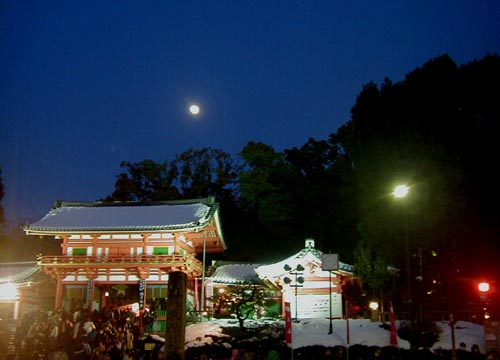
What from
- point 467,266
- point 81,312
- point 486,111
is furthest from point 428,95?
point 81,312

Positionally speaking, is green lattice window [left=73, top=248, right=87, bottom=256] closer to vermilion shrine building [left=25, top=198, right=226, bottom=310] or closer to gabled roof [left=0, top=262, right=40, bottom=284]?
vermilion shrine building [left=25, top=198, right=226, bottom=310]

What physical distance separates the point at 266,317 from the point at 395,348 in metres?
9.85

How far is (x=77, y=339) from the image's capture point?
59.5ft

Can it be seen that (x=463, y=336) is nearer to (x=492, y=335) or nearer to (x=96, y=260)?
(x=492, y=335)

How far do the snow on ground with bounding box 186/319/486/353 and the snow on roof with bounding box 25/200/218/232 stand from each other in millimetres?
11791

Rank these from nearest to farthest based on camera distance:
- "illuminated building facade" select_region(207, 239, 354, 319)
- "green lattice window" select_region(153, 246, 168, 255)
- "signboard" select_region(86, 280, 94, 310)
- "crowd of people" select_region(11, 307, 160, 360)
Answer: "crowd of people" select_region(11, 307, 160, 360) → "illuminated building facade" select_region(207, 239, 354, 319) → "signboard" select_region(86, 280, 94, 310) → "green lattice window" select_region(153, 246, 168, 255)

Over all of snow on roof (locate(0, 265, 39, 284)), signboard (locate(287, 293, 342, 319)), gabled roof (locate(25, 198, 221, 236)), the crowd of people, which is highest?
gabled roof (locate(25, 198, 221, 236))

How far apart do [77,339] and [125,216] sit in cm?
1629

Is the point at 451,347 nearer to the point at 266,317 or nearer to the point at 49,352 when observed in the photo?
the point at 266,317

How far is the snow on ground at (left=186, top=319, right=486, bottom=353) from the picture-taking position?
18250 millimetres

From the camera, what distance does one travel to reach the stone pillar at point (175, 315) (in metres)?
10.6

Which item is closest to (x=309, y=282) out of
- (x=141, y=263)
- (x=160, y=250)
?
(x=141, y=263)

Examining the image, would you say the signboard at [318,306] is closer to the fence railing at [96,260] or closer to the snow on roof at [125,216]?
the fence railing at [96,260]

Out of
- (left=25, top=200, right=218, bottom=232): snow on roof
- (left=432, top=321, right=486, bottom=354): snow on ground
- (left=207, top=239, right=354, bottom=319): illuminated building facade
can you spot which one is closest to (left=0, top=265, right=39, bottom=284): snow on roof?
(left=25, top=200, right=218, bottom=232): snow on roof
